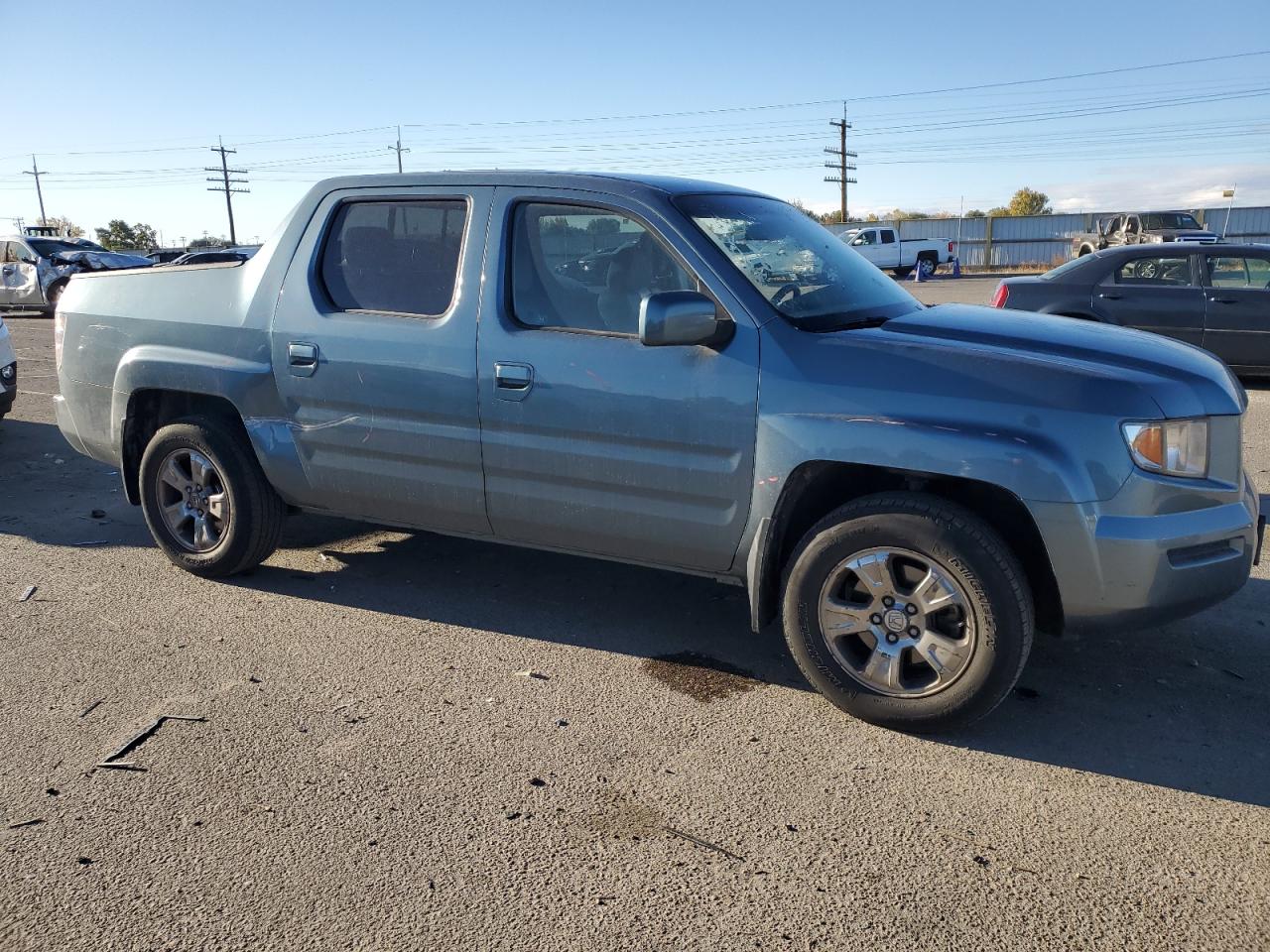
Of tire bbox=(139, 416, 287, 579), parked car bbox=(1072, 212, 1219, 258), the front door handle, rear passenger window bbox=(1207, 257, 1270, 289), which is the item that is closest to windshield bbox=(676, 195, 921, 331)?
the front door handle

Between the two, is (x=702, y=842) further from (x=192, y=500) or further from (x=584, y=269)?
(x=192, y=500)

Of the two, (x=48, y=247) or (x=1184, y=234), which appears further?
(x=1184, y=234)

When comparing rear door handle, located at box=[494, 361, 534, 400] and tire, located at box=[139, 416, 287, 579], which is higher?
rear door handle, located at box=[494, 361, 534, 400]

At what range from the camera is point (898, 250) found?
127 ft

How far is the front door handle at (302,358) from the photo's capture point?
4.46m

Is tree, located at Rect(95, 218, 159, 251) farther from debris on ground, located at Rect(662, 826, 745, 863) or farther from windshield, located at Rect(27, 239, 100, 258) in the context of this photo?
debris on ground, located at Rect(662, 826, 745, 863)

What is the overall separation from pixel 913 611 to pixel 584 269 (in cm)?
181

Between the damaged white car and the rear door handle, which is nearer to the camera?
the rear door handle

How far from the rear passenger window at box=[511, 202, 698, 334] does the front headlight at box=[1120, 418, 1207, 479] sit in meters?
1.59

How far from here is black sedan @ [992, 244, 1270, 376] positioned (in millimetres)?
10141

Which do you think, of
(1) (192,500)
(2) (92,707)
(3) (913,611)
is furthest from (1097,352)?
(1) (192,500)

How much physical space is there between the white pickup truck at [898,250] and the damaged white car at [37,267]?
2593cm

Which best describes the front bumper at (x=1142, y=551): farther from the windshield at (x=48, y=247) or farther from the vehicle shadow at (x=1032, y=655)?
the windshield at (x=48, y=247)

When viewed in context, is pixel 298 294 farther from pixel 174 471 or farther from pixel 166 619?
pixel 166 619
